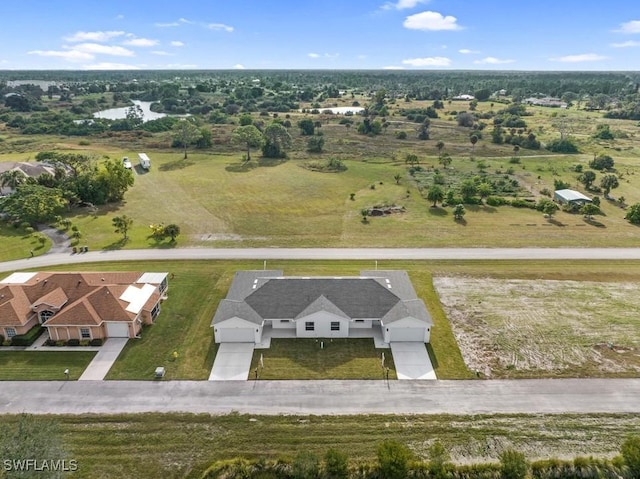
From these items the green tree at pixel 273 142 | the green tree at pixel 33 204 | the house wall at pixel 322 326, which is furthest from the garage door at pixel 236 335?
the green tree at pixel 273 142

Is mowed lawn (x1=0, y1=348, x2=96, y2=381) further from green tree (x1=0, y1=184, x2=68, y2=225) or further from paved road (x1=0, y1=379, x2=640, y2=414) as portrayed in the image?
green tree (x1=0, y1=184, x2=68, y2=225)

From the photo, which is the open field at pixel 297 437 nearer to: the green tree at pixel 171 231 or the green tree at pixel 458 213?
the green tree at pixel 171 231

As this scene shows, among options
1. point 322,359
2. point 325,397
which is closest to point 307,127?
point 322,359

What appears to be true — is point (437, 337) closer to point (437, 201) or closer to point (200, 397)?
point (200, 397)

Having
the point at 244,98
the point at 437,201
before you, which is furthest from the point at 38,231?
the point at 244,98

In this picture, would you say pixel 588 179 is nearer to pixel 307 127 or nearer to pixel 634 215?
pixel 634 215

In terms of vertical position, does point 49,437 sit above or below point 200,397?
above

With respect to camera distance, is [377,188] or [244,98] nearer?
[377,188]
